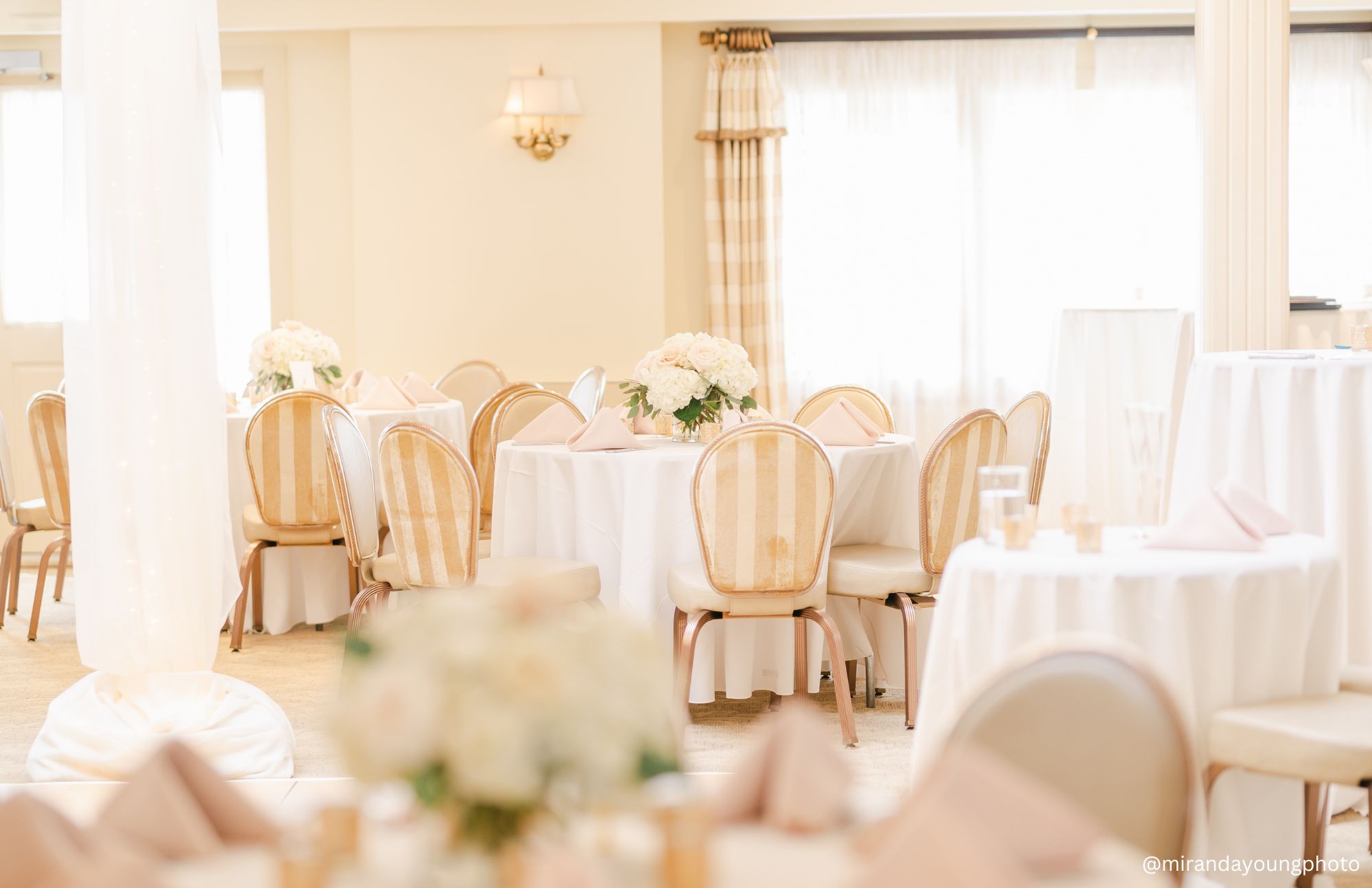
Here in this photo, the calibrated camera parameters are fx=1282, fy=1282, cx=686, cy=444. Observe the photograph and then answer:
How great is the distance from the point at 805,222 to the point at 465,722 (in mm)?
7137

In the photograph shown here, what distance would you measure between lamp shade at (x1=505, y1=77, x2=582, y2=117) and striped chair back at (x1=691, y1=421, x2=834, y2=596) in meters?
3.96

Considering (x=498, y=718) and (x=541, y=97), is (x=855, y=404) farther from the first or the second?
(x=498, y=718)

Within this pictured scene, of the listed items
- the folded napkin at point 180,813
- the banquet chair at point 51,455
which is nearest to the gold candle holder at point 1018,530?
the folded napkin at point 180,813

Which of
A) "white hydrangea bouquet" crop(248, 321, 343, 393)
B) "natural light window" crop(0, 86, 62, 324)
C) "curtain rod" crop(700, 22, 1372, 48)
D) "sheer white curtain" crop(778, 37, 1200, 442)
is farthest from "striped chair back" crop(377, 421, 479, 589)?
"natural light window" crop(0, 86, 62, 324)

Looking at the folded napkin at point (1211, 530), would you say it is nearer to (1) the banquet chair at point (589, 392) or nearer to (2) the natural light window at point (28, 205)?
(1) the banquet chair at point (589, 392)

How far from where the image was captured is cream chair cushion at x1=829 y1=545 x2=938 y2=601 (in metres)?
4.34

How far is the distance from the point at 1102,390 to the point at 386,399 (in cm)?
379

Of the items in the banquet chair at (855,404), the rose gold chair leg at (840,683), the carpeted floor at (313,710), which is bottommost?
the carpeted floor at (313,710)

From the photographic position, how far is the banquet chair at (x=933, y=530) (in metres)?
4.32

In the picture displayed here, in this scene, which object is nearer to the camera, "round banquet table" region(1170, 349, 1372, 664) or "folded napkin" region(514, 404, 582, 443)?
"round banquet table" region(1170, 349, 1372, 664)

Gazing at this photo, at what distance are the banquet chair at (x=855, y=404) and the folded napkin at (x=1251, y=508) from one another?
2.97 metres

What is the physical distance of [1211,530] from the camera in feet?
8.71

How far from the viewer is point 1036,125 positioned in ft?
25.8

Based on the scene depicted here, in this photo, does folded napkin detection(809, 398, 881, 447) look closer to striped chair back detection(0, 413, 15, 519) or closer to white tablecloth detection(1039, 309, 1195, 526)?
white tablecloth detection(1039, 309, 1195, 526)
